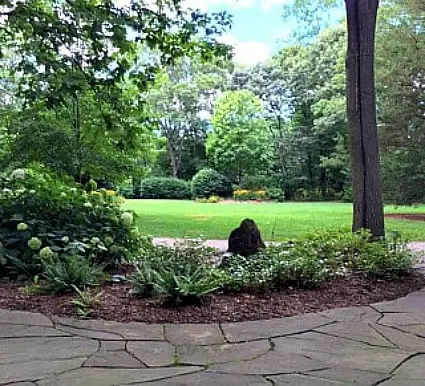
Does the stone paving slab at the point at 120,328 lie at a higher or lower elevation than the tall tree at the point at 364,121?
lower

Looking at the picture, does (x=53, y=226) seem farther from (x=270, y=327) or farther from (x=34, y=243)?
(x=270, y=327)

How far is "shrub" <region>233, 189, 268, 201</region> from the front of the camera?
23266 millimetres

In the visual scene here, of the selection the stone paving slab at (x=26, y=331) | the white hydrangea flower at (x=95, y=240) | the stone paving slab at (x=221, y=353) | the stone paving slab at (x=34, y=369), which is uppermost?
the white hydrangea flower at (x=95, y=240)

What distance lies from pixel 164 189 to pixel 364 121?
2066 centimetres

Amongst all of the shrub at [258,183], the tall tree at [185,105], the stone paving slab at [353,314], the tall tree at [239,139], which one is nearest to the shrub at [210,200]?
the shrub at [258,183]

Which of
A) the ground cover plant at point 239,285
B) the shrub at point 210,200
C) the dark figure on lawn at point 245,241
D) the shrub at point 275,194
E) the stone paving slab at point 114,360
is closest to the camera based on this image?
the stone paving slab at point 114,360

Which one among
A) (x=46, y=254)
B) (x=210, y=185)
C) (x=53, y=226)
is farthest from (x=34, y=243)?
(x=210, y=185)

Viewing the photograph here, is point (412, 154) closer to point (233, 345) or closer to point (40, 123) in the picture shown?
point (40, 123)

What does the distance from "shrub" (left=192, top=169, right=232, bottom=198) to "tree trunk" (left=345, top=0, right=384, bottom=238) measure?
1918 centimetres

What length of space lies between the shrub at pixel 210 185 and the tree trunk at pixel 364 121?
19.2m

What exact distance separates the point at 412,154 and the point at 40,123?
887 centimetres

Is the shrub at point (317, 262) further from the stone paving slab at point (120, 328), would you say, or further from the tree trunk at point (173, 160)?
the tree trunk at point (173, 160)

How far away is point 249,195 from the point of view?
2339 centimetres

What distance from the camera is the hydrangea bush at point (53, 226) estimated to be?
167 inches
